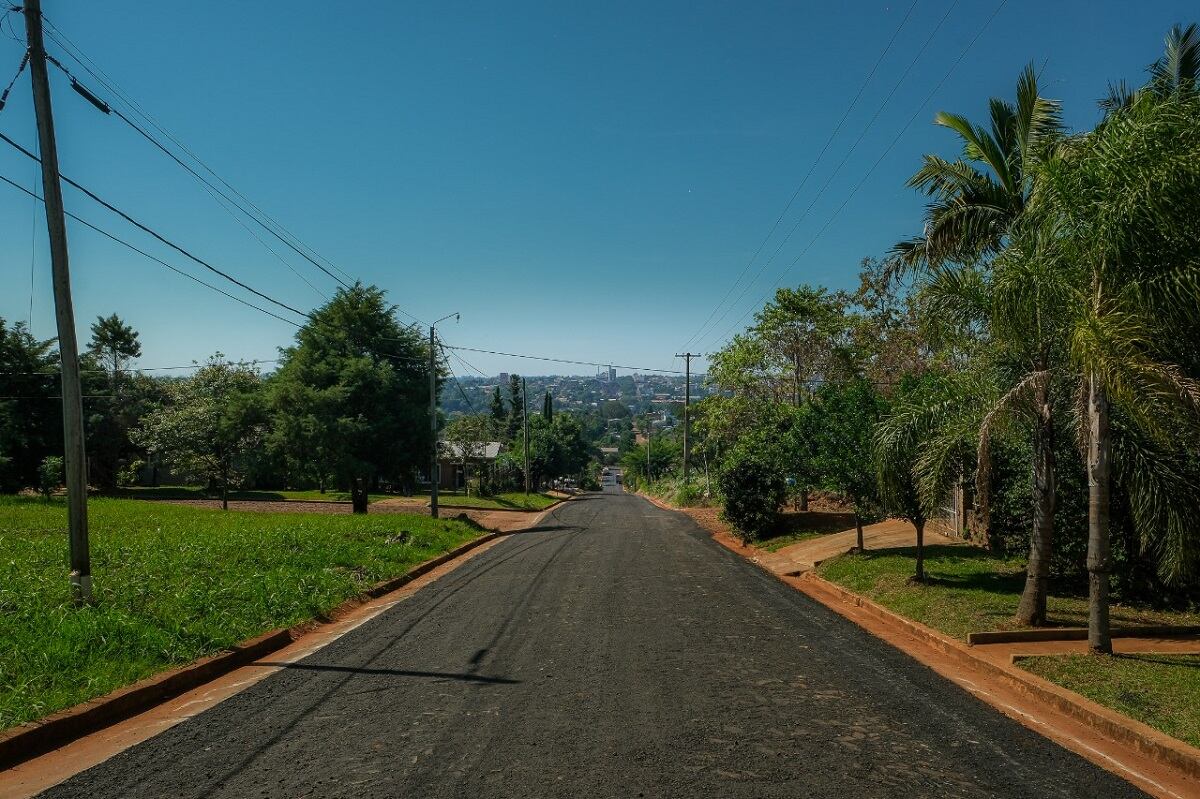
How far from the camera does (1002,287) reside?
28.9 feet

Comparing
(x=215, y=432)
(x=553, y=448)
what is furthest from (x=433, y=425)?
(x=553, y=448)

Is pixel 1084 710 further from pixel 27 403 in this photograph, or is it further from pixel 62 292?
pixel 27 403

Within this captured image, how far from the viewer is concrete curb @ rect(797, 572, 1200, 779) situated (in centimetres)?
561

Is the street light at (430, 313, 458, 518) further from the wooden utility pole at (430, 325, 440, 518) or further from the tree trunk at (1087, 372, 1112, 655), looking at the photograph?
the tree trunk at (1087, 372, 1112, 655)

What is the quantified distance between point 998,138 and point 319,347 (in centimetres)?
2637

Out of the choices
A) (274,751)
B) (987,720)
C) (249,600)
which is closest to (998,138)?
(987,720)

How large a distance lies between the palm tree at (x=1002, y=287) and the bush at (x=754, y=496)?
1251 cm

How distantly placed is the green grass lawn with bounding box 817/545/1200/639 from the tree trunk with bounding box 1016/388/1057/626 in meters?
0.32

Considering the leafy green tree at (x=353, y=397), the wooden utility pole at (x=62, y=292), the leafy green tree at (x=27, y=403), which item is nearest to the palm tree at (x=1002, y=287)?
the wooden utility pole at (x=62, y=292)

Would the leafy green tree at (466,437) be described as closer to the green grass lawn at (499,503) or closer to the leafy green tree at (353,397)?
the green grass lawn at (499,503)

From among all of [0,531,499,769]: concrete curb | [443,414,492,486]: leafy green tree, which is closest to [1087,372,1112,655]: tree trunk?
[0,531,499,769]: concrete curb

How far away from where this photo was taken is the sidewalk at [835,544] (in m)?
17.8

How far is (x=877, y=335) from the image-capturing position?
1153 inches

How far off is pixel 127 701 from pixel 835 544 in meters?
16.7
